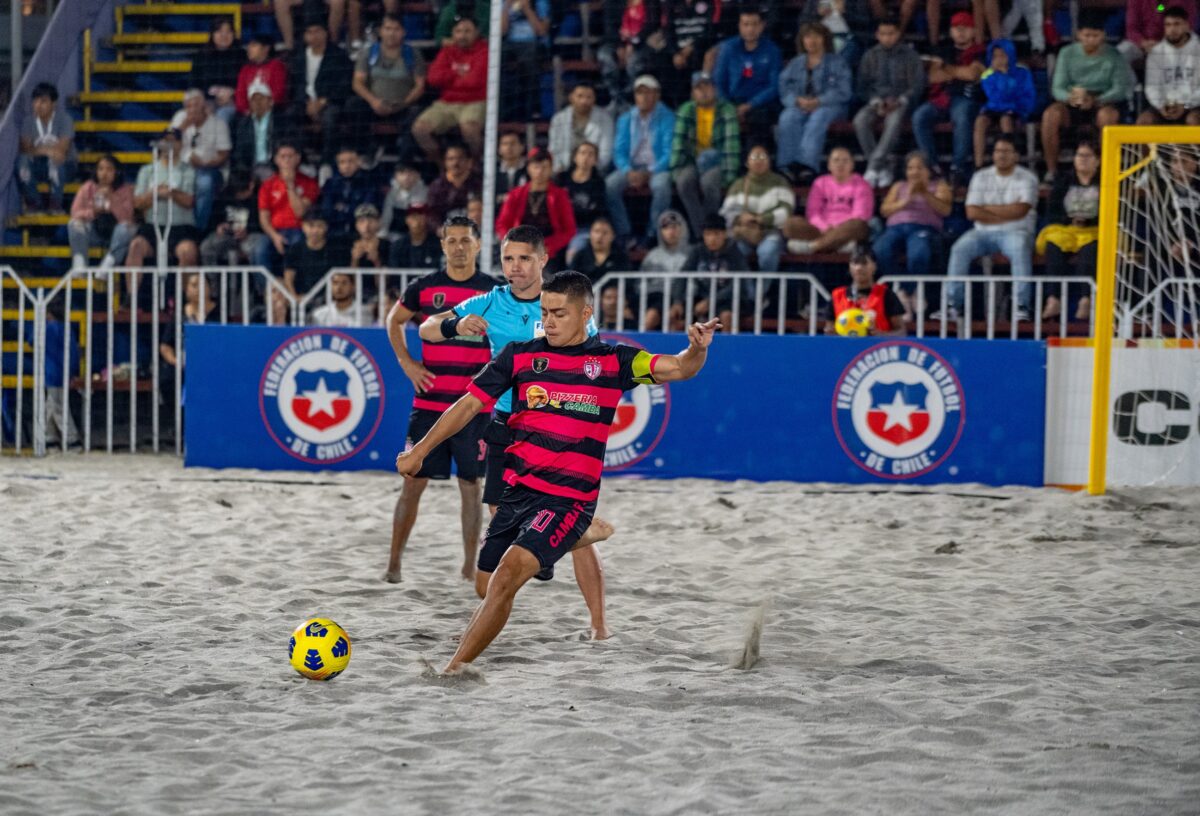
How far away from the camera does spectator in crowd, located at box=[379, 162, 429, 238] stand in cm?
1445

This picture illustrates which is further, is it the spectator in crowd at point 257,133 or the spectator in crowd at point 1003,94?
the spectator in crowd at point 257,133

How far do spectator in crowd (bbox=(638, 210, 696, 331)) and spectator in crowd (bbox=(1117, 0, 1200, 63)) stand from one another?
396 cm

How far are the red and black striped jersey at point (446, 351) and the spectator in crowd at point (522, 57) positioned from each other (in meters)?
7.44

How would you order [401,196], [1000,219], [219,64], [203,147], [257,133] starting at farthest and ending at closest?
1. [219,64]
2. [203,147]
3. [257,133]
4. [401,196]
5. [1000,219]

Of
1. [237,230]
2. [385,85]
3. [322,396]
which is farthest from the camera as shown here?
[385,85]

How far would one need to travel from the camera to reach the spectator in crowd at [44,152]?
16438mm

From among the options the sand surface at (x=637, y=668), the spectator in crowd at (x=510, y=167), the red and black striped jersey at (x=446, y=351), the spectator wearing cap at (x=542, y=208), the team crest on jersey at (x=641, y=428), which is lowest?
the sand surface at (x=637, y=668)

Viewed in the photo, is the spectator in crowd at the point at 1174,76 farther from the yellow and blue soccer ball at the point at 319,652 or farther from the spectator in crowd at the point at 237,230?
the yellow and blue soccer ball at the point at 319,652

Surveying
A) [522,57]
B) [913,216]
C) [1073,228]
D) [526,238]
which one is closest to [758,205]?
[913,216]

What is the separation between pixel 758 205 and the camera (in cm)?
1353

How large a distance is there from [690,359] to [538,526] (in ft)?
2.82

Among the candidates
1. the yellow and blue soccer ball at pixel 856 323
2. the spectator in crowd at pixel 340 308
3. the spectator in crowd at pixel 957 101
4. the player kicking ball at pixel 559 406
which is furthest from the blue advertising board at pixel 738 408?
the player kicking ball at pixel 559 406

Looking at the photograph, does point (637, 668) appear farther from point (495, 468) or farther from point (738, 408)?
point (738, 408)

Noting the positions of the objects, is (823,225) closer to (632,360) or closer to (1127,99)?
(1127,99)
